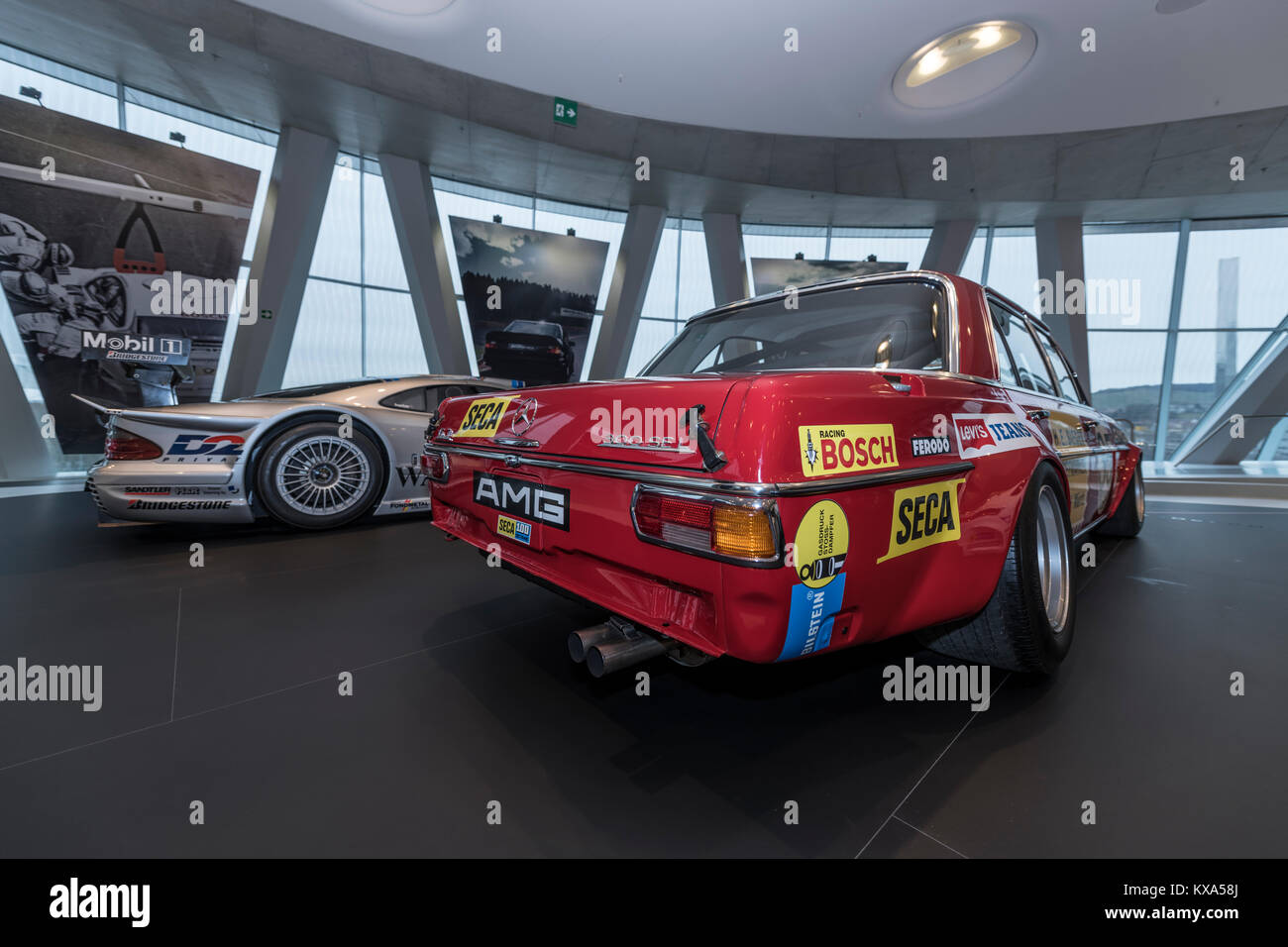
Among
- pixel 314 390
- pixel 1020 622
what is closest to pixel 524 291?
pixel 314 390

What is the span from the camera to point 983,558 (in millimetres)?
1400

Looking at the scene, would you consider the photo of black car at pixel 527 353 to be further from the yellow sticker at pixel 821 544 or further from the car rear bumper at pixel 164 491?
the yellow sticker at pixel 821 544

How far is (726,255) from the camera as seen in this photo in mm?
10891

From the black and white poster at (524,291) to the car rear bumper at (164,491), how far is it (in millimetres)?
7254

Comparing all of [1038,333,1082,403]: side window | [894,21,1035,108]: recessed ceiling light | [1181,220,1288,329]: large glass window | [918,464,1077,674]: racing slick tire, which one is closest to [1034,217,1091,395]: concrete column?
[1181,220,1288,329]: large glass window

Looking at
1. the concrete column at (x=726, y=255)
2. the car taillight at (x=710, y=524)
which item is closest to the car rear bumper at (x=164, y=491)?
the car taillight at (x=710, y=524)

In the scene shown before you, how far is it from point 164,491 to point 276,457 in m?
0.60

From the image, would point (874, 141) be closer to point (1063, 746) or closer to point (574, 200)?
point (574, 200)

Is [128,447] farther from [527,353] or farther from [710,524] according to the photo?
[527,353]

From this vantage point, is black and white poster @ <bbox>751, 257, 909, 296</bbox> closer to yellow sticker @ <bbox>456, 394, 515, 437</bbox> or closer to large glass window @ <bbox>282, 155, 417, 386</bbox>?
large glass window @ <bbox>282, 155, 417, 386</bbox>

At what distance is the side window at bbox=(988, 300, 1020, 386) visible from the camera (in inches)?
73.0

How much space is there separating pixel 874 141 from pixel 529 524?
1023 centimetres

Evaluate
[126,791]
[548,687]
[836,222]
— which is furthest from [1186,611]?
[836,222]

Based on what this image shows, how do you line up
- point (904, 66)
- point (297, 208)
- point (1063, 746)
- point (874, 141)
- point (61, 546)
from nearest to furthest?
1. point (1063, 746)
2. point (61, 546)
3. point (904, 66)
4. point (297, 208)
5. point (874, 141)
